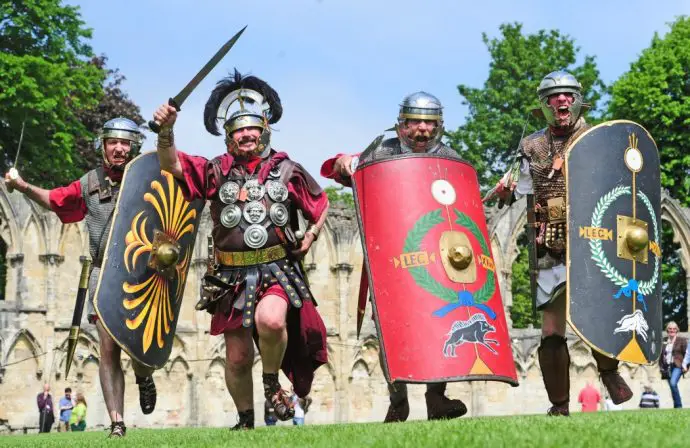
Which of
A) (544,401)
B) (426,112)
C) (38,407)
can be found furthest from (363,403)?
(426,112)

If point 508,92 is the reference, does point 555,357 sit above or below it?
below

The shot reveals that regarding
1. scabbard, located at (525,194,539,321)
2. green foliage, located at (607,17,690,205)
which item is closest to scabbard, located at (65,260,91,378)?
scabbard, located at (525,194,539,321)

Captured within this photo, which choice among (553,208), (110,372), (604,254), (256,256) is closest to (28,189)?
(110,372)

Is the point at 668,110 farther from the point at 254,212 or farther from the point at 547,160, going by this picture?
the point at 254,212

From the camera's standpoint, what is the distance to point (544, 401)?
28219mm

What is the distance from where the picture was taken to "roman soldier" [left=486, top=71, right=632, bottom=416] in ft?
28.7

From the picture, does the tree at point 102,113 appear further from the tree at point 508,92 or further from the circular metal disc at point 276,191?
the circular metal disc at point 276,191

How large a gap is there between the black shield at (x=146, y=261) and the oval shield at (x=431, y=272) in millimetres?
1530

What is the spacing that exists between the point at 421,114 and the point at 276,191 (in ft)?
4.21

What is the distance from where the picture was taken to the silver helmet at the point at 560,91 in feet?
29.6

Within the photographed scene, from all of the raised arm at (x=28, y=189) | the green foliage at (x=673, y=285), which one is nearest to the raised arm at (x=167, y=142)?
the raised arm at (x=28, y=189)

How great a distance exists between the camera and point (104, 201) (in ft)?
32.0

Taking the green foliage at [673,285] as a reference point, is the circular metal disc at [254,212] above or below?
below

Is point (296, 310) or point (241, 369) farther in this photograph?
point (296, 310)
